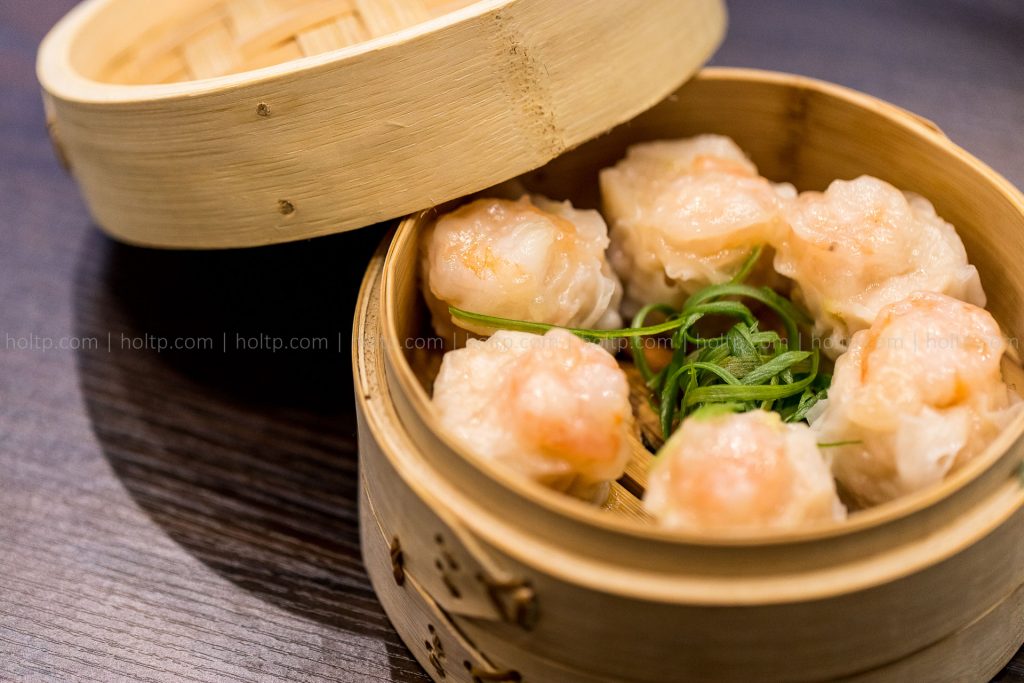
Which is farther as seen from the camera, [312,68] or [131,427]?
[131,427]

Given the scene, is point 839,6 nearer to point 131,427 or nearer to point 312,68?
point 312,68

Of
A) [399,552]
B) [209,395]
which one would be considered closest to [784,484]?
[399,552]

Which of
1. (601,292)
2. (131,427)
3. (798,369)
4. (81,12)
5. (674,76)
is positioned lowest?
(131,427)

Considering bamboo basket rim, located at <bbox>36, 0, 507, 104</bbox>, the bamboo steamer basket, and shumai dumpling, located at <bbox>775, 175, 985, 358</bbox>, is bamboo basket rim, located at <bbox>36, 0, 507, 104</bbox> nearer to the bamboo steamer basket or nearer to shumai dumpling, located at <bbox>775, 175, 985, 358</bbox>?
the bamboo steamer basket

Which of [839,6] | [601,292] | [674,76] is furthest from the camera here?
[839,6]

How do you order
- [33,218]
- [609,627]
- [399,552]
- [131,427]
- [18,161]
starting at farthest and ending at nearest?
[18,161] < [33,218] < [131,427] < [399,552] < [609,627]

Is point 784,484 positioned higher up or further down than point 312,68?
further down
